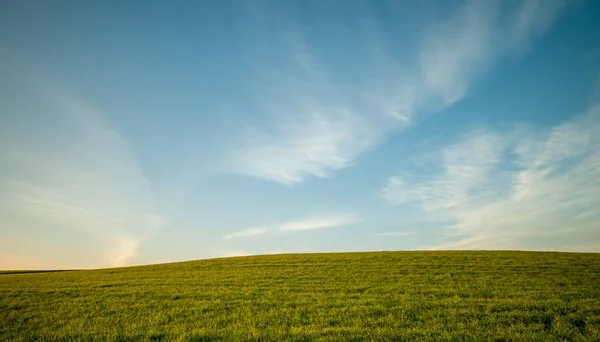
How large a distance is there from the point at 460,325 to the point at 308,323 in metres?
5.61

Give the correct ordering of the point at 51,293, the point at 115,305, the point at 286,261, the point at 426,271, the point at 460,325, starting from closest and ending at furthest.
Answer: the point at 460,325
the point at 115,305
the point at 51,293
the point at 426,271
the point at 286,261

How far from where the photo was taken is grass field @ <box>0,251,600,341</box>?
1250cm

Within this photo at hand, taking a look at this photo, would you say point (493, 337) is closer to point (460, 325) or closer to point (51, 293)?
point (460, 325)

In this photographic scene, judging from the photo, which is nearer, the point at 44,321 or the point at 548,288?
the point at 44,321

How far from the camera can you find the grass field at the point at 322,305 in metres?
12.5

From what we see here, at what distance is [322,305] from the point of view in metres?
16.7

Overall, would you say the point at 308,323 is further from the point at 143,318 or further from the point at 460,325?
the point at 143,318

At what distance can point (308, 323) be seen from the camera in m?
13.7

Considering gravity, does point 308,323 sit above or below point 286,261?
below

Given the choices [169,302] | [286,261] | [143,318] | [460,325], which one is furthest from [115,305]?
[286,261]

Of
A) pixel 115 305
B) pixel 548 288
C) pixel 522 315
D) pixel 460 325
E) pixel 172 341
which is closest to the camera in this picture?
pixel 172 341

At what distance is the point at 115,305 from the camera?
1850cm

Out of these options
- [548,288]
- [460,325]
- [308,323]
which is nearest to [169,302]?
[308,323]

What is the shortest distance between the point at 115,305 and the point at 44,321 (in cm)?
332
